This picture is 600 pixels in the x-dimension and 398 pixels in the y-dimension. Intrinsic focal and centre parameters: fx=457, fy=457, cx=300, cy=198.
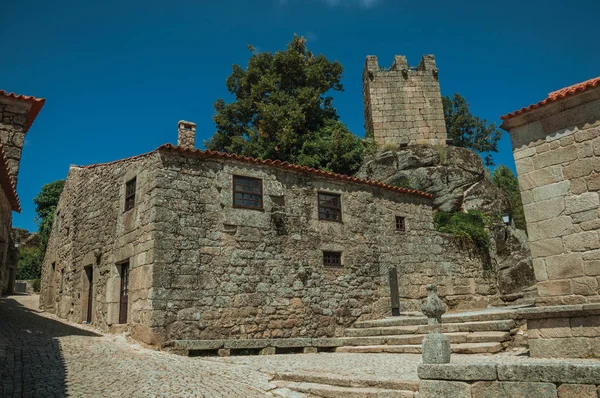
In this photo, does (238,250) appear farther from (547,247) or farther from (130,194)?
(547,247)

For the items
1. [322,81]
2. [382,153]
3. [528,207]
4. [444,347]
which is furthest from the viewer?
[322,81]

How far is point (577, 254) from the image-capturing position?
7.93 m

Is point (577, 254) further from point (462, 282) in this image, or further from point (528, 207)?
point (462, 282)

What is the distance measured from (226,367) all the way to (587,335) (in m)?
6.39

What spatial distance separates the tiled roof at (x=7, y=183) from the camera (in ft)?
29.5

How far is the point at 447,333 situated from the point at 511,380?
5581 mm

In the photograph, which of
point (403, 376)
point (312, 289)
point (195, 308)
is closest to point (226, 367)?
point (195, 308)

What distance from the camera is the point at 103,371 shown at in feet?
24.8

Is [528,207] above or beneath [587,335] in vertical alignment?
above

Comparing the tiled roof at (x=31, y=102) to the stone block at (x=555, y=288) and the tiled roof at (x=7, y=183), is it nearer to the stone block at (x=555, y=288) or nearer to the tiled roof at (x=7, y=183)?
the tiled roof at (x=7, y=183)

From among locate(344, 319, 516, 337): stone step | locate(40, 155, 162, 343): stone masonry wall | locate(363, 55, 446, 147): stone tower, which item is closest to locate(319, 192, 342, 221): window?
locate(344, 319, 516, 337): stone step

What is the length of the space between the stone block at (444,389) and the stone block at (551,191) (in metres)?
4.66

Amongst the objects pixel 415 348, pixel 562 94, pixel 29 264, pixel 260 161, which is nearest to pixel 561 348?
pixel 415 348

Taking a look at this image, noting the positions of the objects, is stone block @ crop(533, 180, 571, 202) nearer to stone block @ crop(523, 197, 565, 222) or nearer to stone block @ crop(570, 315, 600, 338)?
stone block @ crop(523, 197, 565, 222)
